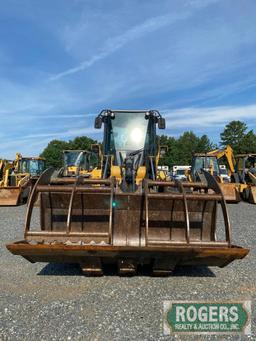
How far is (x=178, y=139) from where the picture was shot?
94125 millimetres

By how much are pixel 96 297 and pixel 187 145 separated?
81347 millimetres

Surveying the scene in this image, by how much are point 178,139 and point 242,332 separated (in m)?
92.3

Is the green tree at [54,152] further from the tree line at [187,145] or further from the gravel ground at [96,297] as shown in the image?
the gravel ground at [96,297]

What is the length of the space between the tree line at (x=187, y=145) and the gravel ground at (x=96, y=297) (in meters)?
54.6

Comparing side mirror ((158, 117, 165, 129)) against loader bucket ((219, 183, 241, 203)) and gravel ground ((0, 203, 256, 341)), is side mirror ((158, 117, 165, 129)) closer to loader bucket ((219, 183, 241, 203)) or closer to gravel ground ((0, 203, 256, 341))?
gravel ground ((0, 203, 256, 341))

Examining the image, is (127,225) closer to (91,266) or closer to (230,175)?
(91,266)

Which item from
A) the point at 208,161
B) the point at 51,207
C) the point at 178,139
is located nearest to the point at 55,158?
the point at 178,139

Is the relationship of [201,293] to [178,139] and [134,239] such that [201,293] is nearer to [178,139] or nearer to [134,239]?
[134,239]

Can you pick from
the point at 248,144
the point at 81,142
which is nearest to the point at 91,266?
the point at 248,144

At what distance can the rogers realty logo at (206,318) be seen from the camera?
313 centimetres

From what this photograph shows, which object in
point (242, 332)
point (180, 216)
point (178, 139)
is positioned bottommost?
point (242, 332)

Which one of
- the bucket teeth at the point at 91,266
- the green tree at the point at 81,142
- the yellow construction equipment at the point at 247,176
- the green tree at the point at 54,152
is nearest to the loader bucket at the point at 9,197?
the yellow construction equipment at the point at 247,176

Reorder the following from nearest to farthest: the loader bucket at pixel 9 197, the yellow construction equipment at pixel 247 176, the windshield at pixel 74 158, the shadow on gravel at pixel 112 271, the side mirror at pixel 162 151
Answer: the shadow on gravel at pixel 112 271, the side mirror at pixel 162 151, the loader bucket at pixel 9 197, the yellow construction equipment at pixel 247 176, the windshield at pixel 74 158

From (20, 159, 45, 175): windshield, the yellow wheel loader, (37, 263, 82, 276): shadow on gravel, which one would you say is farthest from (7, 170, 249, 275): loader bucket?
(20, 159, 45, 175): windshield
